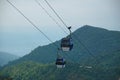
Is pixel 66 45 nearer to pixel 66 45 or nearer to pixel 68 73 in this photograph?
pixel 66 45

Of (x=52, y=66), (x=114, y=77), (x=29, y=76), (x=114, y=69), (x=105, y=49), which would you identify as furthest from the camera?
(x=105, y=49)

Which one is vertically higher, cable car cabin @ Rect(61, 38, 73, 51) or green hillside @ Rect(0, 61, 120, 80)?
green hillside @ Rect(0, 61, 120, 80)

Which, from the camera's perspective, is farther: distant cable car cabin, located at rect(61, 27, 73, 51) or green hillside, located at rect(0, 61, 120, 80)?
green hillside, located at rect(0, 61, 120, 80)

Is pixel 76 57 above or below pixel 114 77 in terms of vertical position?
above

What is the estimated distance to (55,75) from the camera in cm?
12656

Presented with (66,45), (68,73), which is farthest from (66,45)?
(68,73)

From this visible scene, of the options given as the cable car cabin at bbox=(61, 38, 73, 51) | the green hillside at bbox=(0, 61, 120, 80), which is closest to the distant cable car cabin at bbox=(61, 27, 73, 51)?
the cable car cabin at bbox=(61, 38, 73, 51)

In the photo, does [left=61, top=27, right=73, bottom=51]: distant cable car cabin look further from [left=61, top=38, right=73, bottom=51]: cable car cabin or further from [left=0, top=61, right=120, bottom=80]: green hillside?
[left=0, top=61, right=120, bottom=80]: green hillside

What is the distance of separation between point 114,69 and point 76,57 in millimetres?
82356

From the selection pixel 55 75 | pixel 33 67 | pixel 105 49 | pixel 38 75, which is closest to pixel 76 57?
pixel 105 49

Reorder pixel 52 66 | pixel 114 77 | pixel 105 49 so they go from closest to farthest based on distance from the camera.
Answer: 1. pixel 114 77
2. pixel 52 66
3. pixel 105 49

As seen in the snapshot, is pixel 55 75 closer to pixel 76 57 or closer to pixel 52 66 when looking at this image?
pixel 52 66

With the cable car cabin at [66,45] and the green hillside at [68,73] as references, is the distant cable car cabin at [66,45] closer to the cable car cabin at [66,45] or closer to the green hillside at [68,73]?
the cable car cabin at [66,45]

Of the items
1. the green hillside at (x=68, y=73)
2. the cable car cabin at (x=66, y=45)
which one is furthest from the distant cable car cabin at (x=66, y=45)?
the green hillside at (x=68, y=73)
